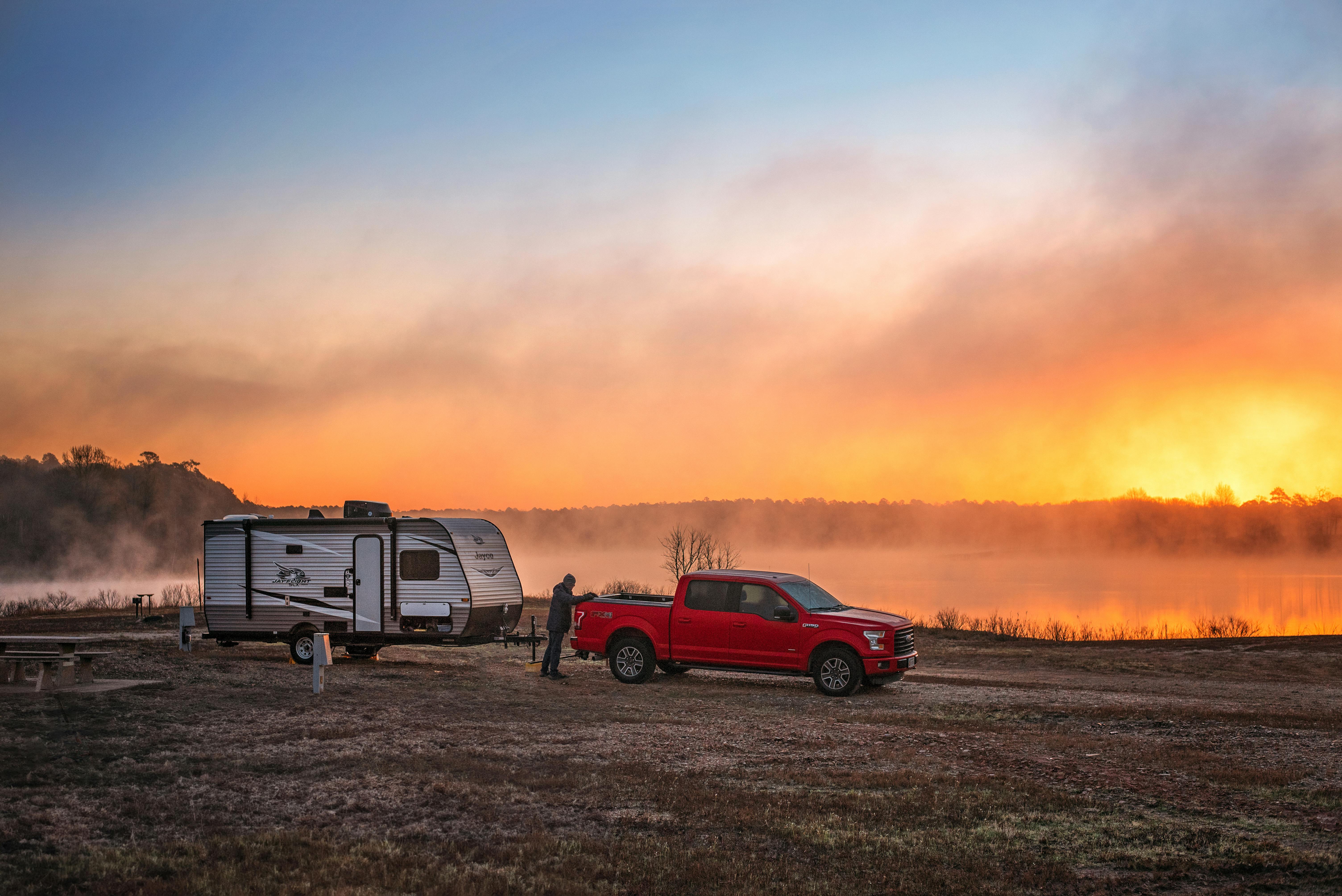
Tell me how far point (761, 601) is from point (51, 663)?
34.7 feet

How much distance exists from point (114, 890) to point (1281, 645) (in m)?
23.9

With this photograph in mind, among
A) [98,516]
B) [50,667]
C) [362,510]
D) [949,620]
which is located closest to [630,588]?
[949,620]

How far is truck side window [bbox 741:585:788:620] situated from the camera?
16.1 metres

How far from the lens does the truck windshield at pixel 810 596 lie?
639 inches

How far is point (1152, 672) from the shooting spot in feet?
61.9

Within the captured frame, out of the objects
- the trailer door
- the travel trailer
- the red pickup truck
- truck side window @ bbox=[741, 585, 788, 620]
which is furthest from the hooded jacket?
the trailer door

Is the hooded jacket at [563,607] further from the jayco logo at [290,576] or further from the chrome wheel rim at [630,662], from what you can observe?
the jayco logo at [290,576]

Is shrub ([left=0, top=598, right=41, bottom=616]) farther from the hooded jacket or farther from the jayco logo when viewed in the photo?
the hooded jacket

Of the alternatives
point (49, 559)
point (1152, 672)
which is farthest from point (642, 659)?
point (49, 559)

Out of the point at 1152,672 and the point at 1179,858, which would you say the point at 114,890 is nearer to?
→ the point at 1179,858

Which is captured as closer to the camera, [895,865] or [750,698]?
[895,865]

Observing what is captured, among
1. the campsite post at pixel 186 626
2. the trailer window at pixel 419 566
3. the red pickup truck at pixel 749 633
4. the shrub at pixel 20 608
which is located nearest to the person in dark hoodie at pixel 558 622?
the red pickup truck at pixel 749 633

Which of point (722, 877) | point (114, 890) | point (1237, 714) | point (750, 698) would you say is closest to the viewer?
point (114, 890)

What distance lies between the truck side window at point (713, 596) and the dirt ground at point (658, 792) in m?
1.49
